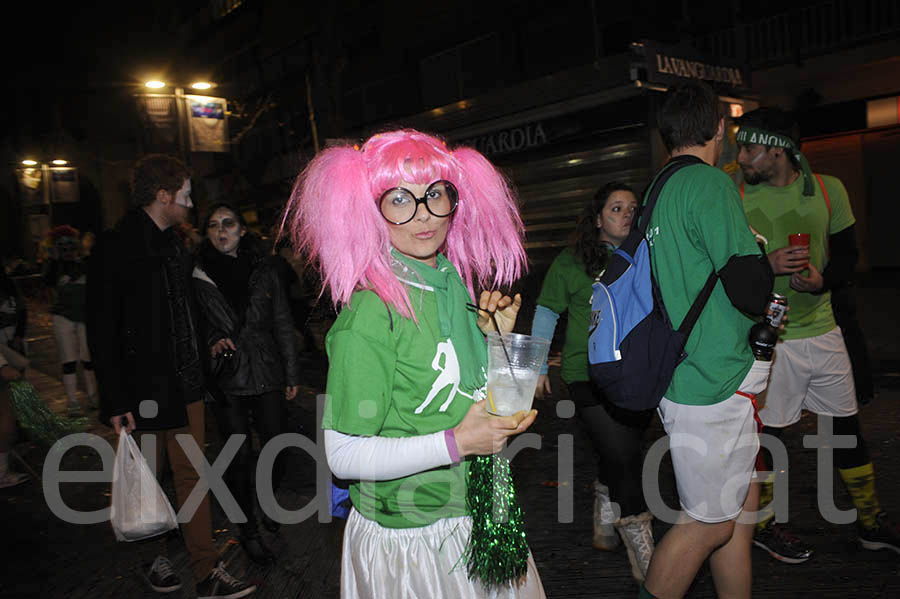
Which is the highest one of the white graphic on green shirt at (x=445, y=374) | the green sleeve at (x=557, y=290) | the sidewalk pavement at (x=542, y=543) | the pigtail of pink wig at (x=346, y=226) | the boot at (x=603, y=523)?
the pigtail of pink wig at (x=346, y=226)

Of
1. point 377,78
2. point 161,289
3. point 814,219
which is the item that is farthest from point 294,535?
point 377,78

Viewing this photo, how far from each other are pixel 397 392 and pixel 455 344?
0.69 ft

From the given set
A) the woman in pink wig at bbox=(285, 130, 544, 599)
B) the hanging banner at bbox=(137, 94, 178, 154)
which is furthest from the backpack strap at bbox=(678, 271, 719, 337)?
the hanging banner at bbox=(137, 94, 178, 154)

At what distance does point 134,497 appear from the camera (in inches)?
130

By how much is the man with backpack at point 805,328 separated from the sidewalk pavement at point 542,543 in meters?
0.24

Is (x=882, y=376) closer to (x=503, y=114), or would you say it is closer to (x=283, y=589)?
(x=283, y=589)

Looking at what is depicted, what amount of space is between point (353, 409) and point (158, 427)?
2124 mm

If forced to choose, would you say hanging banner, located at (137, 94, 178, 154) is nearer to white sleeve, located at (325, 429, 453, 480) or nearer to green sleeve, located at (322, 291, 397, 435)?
green sleeve, located at (322, 291, 397, 435)

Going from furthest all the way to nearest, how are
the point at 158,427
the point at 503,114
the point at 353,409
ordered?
the point at 503,114 → the point at 158,427 → the point at 353,409

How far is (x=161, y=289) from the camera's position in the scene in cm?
338

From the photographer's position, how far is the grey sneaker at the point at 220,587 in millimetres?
3486

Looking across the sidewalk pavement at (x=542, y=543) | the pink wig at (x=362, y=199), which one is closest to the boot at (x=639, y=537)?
the sidewalk pavement at (x=542, y=543)

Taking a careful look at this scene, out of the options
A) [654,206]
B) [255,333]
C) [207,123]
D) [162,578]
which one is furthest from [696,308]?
[207,123]

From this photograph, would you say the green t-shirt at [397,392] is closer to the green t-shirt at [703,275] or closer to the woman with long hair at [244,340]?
the green t-shirt at [703,275]
